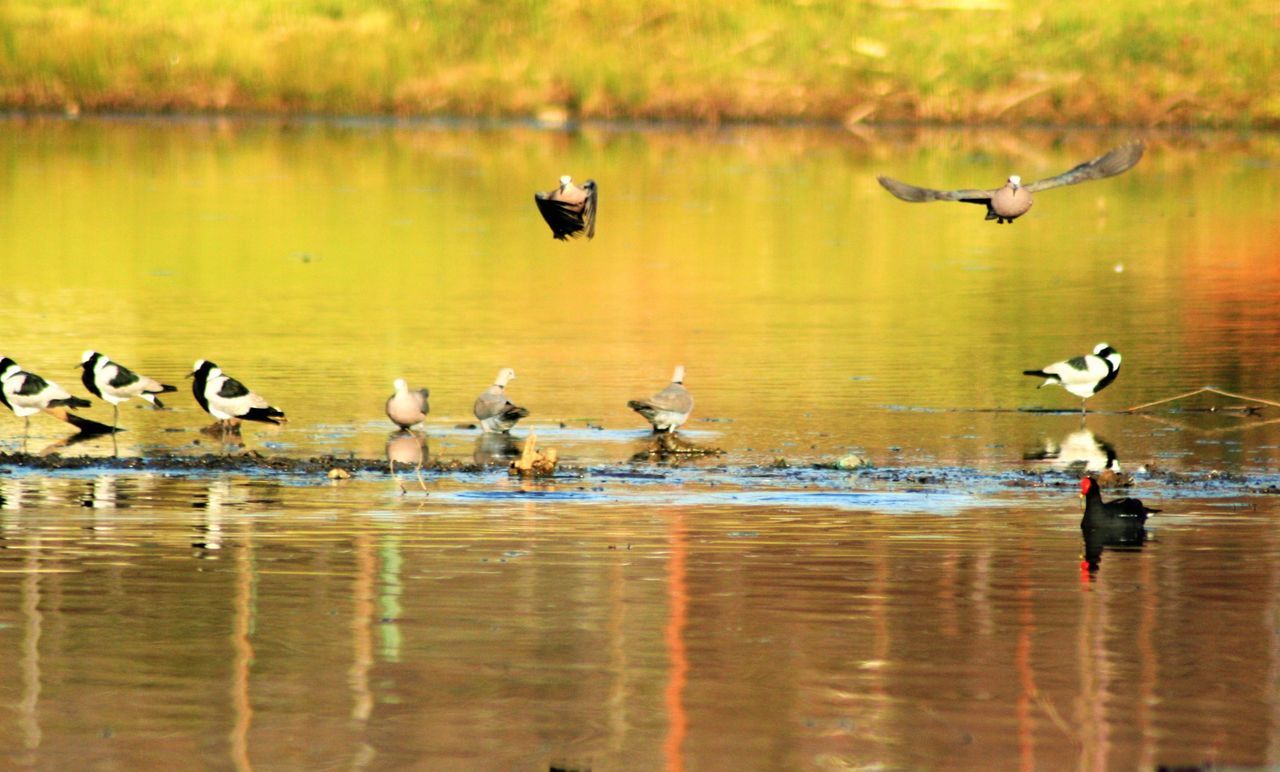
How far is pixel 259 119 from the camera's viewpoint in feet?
269

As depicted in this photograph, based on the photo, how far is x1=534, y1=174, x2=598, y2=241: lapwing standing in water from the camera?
16.5 m

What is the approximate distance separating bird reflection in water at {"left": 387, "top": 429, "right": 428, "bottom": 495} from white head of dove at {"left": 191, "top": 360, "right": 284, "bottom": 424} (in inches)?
43.7

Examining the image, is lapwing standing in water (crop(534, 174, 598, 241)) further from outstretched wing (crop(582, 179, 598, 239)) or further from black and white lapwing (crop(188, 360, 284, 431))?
black and white lapwing (crop(188, 360, 284, 431))

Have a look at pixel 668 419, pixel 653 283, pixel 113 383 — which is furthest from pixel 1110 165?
pixel 653 283

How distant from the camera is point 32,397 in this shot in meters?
21.3

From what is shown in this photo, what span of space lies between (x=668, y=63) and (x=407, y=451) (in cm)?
5937

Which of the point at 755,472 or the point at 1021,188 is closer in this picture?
the point at 1021,188

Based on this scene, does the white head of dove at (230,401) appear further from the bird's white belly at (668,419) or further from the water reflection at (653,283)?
the bird's white belly at (668,419)

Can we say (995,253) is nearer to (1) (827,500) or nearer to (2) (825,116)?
(1) (827,500)

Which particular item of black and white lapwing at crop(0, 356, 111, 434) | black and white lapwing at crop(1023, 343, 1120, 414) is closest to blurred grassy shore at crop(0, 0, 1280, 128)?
black and white lapwing at crop(1023, 343, 1120, 414)

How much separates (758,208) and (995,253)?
27.3 feet

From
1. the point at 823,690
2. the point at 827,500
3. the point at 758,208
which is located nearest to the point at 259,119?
the point at 758,208

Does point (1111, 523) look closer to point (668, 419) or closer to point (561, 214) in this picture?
point (561, 214)

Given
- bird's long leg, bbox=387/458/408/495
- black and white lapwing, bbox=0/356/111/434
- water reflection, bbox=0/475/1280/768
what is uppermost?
black and white lapwing, bbox=0/356/111/434
